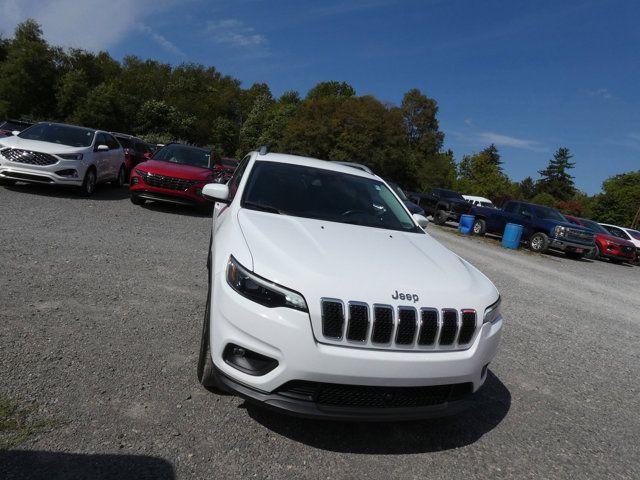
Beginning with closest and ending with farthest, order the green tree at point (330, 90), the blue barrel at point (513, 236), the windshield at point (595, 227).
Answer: the blue barrel at point (513, 236)
the windshield at point (595, 227)
the green tree at point (330, 90)

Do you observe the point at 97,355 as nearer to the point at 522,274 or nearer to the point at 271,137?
the point at 522,274

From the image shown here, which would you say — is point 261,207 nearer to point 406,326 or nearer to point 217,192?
point 217,192

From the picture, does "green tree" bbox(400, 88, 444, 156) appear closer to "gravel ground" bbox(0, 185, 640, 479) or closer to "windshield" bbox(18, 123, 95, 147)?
"windshield" bbox(18, 123, 95, 147)

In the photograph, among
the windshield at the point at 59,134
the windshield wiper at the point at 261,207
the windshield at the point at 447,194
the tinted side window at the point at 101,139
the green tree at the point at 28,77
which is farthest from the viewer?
the green tree at the point at 28,77

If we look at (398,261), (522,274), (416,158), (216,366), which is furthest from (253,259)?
(416,158)

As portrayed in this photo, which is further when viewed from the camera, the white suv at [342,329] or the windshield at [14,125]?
the windshield at [14,125]

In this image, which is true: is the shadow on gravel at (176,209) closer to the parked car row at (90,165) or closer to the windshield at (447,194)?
the parked car row at (90,165)

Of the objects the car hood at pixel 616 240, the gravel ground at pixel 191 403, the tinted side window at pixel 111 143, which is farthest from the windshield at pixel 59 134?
the car hood at pixel 616 240

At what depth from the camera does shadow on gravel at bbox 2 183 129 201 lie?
10.2 metres

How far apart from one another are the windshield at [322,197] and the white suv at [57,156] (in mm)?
7527

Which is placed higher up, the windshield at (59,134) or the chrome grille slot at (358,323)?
the windshield at (59,134)

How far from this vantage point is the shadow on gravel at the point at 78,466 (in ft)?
6.94

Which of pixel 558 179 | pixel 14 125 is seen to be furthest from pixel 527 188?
pixel 14 125

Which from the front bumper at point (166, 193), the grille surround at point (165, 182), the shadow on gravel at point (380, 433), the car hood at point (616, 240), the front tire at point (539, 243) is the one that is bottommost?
the front tire at point (539, 243)
